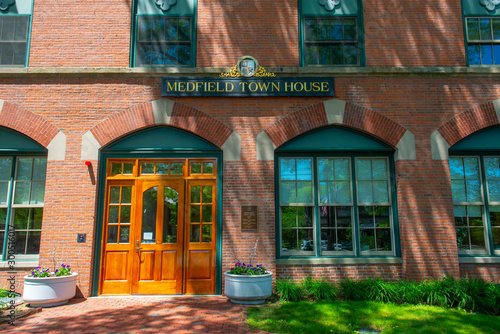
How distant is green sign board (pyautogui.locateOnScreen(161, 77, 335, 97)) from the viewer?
8133mm

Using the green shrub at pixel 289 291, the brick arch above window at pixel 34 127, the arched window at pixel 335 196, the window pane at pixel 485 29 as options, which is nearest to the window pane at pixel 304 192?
the arched window at pixel 335 196

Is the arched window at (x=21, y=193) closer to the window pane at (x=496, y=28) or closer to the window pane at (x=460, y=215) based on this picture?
the window pane at (x=460, y=215)

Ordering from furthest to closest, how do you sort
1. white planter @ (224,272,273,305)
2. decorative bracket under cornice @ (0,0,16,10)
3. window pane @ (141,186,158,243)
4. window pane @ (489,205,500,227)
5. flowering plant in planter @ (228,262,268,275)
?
decorative bracket under cornice @ (0,0,16,10)
window pane @ (489,205,500,227)
window pane @ (141,186,158,243)
flowering plant in planter @ (228,262,268,275)
white planter @ (224,272,273,305)

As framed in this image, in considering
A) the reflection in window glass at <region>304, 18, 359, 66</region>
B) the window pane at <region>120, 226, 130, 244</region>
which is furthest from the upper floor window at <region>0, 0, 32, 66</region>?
the reflection in window glass at <region>304, 18, 359, 66</region>

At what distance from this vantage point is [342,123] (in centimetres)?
812

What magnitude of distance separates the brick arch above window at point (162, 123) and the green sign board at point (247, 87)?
0.39 m

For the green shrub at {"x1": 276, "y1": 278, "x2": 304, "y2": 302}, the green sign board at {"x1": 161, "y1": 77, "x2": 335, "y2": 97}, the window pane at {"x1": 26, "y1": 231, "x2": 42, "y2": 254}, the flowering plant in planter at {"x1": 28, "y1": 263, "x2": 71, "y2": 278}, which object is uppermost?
the green sign board at {"x1": 161, "y1": 77, "x2": 335, "y2": 97}

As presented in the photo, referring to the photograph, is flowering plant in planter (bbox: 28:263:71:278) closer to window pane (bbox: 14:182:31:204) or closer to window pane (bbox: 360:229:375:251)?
window pane (bbox: 14:182:31:204)

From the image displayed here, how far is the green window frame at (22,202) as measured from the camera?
7961 millimetres

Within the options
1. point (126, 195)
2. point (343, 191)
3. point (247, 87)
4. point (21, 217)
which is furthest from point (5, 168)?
point (343, 191)

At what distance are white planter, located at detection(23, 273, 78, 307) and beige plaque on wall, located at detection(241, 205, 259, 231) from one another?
3.85 metres

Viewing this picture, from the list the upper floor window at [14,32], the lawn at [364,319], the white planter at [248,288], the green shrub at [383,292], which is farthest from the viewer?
the upper floor window at [14,32]

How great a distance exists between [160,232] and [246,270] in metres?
2.18

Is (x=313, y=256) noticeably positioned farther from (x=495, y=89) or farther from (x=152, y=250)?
(x=495, y=89)
